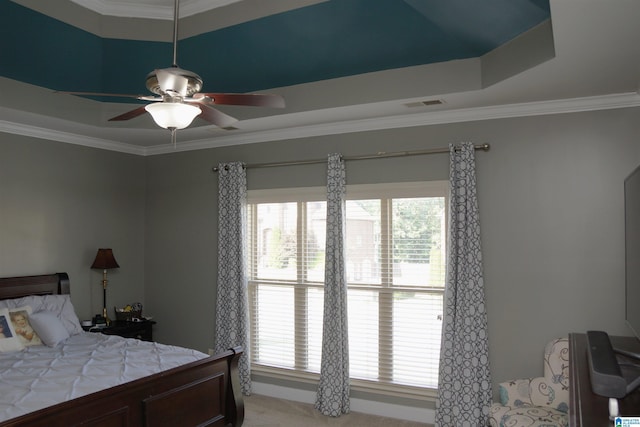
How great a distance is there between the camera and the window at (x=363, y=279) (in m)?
4.19

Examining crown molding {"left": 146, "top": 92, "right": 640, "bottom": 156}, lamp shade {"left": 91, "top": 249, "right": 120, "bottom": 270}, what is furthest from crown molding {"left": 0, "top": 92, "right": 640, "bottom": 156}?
lamp shade {"left": 91, "top": 249, "right": 120, "bottom": 270}

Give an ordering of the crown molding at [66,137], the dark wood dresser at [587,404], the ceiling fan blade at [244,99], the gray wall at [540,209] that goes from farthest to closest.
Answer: the crown molding at [66,137] → the gray wall at [540,209] → the ceiling fan blade at [244,99] → the dark wood dresser at [587,404]

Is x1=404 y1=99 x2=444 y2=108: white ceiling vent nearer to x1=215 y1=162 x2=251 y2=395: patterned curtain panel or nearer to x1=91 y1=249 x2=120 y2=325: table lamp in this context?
x1=215 y1=162 x2=251 y2=395: patterned curtain panel

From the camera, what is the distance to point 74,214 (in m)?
5.02

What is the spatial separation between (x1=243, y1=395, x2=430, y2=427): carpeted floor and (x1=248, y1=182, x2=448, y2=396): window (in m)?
0.30

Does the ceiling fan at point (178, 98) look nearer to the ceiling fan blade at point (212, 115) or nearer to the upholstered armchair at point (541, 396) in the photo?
the ceiling fan blade at point (212, 115)

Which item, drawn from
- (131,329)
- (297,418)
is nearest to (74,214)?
(131,329)

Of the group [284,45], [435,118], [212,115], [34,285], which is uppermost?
[284,45]

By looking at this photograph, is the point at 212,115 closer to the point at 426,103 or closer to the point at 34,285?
the point at 426,103

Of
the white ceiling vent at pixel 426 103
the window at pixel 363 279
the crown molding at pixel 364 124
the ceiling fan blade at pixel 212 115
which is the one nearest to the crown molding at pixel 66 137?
the crown molding at pixel 364 124

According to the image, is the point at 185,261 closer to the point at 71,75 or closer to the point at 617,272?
the point at 71,75

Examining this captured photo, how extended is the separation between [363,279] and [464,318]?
3.17ft

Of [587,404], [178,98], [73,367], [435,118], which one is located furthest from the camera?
[435,118]

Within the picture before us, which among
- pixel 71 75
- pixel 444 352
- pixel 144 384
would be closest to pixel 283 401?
pixel 444 352
